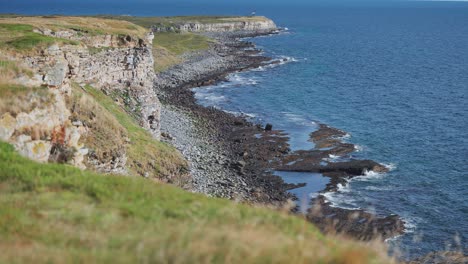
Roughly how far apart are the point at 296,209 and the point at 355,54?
4997 inches

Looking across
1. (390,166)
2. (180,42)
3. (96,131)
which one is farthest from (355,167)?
(180,42)

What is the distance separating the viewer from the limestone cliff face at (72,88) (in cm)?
1914

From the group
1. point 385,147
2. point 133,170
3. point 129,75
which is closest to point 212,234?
point 133,170

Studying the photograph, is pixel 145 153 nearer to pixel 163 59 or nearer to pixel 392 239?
pixel 392 239

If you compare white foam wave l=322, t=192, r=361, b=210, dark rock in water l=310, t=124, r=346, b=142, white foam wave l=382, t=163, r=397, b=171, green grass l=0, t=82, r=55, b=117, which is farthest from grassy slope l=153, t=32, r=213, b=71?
green grass l=0, t=82, r=55, b=117

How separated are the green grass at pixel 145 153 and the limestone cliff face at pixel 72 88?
287 cm

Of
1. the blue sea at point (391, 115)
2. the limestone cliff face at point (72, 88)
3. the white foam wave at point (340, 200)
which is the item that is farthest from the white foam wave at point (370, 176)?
the limestone cliff face at point (72, 88)

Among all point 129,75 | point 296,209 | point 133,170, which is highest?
point 129,75

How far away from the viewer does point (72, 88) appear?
3672 centimetres

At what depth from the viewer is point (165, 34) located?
7416 inches

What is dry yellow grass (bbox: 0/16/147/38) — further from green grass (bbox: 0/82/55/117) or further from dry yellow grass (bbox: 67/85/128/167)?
green grass (bbox: 0/82/55/117)

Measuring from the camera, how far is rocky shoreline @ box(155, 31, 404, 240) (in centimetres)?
4659

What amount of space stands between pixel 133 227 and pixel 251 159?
52.4 meters

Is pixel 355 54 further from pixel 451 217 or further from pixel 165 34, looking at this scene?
pixel 451 217
